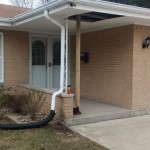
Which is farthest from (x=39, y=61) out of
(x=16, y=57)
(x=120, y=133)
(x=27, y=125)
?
(x=120, y=133)

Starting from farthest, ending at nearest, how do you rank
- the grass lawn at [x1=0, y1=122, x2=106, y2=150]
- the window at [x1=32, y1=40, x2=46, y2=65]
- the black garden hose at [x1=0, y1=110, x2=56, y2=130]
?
the window at [x1=32, y1=40, x2=46, y2=65] → the black garden hose at [x1=0, y1=110, x2=56, y2=130] → the grass lawn at [x1=0, y1=122, x2=106, y2=150]

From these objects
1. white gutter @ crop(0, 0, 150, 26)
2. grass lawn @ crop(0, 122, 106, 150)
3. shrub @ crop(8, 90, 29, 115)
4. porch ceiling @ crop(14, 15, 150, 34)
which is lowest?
grass lawn @ crop(0, 122, 106, 150)

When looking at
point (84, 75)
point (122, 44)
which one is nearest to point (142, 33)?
point (122, 44)

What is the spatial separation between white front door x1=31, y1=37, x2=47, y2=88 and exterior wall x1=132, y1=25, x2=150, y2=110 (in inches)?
156

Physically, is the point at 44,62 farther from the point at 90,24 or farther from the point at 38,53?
the point at 90,24

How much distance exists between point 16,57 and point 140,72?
4309mm

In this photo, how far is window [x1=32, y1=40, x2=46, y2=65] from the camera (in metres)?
10.3

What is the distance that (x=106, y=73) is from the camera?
29.5 ft

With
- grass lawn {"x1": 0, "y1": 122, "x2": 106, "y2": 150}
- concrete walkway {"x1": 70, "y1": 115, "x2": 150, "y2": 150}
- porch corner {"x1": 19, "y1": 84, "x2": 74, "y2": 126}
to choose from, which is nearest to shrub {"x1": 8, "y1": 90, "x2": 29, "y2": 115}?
porch corner {"x1": 19, "y1": 84, "x2": 74, "y2": 126}

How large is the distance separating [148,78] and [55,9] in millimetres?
3807

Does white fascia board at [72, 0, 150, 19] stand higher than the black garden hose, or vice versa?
white fascia board at [72, 0, 150, 19]

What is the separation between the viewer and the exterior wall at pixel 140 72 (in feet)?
26.3

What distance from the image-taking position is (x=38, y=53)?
10.5m

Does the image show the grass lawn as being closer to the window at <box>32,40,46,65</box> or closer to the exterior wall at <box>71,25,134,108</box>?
the exterior wall at <box>71,25,134,108</box>
